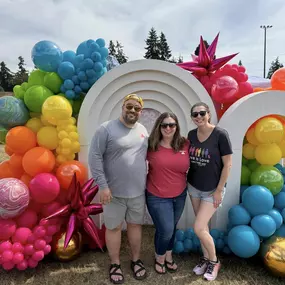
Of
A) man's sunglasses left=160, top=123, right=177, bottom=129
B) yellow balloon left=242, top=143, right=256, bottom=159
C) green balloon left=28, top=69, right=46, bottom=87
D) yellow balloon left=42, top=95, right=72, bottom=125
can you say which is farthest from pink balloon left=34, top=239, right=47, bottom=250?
yellow balloon left=242, top=143, right=256, bottom=159

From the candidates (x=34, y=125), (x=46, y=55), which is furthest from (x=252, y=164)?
(x=46, y=55)

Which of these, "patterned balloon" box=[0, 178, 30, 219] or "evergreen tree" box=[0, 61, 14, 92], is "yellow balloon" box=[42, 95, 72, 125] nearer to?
"patterned balloon" box=[0, 178, 30, 219]

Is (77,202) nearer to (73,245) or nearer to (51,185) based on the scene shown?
(51,185)

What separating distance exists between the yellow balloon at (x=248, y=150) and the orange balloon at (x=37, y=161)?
233cm

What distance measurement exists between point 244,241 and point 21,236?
2.32 meters

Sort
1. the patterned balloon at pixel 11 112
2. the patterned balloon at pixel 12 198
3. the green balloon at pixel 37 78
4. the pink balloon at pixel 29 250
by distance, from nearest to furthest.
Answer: the patterned balloon at pixel 12 198 → the pink balloon at pixel 29 250 → the patterned balloon at pixel 11 112 → the green balloon at pixel 37 78

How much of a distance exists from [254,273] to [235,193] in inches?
34.4

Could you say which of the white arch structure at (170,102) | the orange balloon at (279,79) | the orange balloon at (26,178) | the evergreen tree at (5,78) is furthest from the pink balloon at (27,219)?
the evergreen tree at (5,78)

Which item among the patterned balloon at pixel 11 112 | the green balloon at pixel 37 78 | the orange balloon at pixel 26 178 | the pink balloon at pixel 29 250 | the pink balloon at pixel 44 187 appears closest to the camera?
the pink balloon at pixel 29 250

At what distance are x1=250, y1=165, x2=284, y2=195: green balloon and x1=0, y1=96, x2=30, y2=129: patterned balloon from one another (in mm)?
2830

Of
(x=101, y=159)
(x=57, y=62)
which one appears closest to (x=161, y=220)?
(x=101, y=159)

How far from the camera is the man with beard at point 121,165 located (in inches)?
93.5

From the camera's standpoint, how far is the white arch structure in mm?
3139

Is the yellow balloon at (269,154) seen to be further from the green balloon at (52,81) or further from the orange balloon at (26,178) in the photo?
the orange balloon at (26,178)
